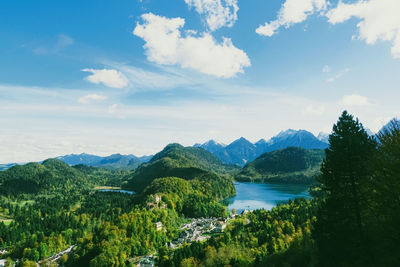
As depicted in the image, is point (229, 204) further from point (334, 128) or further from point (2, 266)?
point (334, 128)

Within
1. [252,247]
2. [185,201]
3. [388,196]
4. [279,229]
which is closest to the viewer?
[388,196]

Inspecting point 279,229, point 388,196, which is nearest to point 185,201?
point 279,229

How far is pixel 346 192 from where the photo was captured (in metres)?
25.3

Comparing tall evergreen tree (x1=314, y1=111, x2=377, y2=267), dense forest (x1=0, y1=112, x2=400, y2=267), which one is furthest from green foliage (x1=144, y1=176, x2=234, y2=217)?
tall evergreen tree (x1=314, y1=111, x2=377, y2=267)

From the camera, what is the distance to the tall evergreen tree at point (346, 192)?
24.4 m

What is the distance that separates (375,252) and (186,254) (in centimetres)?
6068

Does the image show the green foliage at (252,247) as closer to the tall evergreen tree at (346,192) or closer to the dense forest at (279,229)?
the dense forest at (279,229)

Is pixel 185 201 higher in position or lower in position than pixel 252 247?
lower

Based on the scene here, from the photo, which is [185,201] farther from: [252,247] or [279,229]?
[252,247]

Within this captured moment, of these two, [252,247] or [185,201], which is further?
[185,201]

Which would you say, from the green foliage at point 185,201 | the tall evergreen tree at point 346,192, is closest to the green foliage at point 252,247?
the tall evergreen tree at point 346,192

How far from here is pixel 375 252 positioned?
918 inches

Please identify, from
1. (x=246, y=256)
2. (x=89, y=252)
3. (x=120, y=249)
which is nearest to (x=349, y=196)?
(x=246, y=256)

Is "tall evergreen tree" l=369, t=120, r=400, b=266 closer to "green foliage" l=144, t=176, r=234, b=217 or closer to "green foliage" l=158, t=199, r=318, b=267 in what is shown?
"green foliage" l=158, t=199, r=318, b=267
